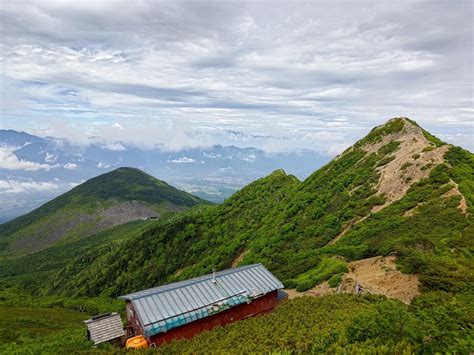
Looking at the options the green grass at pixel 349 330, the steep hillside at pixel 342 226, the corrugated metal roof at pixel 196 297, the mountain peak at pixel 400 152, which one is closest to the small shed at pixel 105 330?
the corrugated metal roof at pixel 196 297

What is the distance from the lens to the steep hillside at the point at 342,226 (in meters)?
31.7

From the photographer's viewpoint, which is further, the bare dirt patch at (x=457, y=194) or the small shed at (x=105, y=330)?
the bare dirt patch at (x=457, y=194)

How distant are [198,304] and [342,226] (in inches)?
1143

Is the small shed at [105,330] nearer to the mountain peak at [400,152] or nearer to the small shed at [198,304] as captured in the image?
the small shed at [198,304]

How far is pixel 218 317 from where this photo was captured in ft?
84.1

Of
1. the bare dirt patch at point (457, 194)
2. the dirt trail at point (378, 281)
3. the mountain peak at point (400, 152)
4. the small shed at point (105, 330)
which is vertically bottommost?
the small shed at point (105, 330)

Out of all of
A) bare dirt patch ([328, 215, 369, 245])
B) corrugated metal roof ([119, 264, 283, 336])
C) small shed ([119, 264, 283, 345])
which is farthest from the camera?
bare dirt patch ([328, 215, 369, 245])

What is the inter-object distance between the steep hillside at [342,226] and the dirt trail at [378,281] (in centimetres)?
79

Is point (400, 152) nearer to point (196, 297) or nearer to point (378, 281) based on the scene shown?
point (378, 281)

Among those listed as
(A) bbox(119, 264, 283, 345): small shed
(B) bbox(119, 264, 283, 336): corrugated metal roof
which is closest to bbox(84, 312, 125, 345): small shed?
(A) bbox(119, 264, 283, 345): small shed

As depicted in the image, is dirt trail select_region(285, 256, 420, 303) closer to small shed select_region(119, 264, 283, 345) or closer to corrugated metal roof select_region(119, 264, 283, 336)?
small shed select_region(119, 264, 283, 345)

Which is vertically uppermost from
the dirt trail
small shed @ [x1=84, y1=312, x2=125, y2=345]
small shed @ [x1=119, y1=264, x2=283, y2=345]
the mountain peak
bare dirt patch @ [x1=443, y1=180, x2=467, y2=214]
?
the mountain peak

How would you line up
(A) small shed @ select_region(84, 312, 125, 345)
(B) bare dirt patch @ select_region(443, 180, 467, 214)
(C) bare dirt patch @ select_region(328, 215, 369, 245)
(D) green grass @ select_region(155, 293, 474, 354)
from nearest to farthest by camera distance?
(D) green grass @ select_region(155, 293, 474, 354) < (A) small shed @ select_region(84, 312, 125, 345) < (B) bare dirt patch @ select_region(443, 180, 467, 214) < (C) bare dirt patch @ select_region(328, 215, 369, 245)

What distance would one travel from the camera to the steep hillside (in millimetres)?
31688
